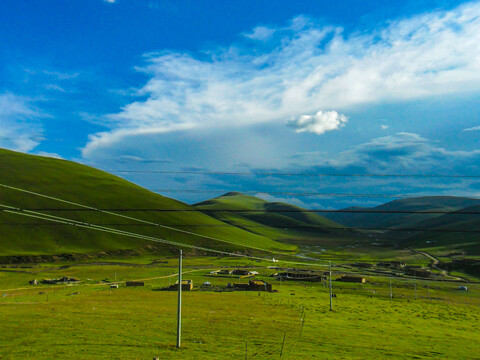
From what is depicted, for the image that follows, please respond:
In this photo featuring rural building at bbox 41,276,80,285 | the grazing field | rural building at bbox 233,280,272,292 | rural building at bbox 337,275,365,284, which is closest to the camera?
the grazing field

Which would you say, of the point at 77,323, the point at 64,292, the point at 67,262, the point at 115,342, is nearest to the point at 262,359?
the point at 115,342

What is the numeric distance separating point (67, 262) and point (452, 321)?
17230 centimetres

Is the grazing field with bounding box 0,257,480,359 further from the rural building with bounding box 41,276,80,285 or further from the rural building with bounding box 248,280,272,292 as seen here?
the rural building with bounding box 41,276,80,285

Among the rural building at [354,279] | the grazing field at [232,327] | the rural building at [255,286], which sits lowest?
the rural building at [354,279]

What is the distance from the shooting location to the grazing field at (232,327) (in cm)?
4056

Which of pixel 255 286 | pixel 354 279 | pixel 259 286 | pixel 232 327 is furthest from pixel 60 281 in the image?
pixel 354 279

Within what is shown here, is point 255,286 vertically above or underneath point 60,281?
underneath

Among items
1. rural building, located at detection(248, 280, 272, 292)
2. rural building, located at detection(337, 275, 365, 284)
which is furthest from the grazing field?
rural building, located at detection(337, 275, 365, 284)

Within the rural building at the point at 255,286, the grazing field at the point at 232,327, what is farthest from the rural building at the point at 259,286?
the grazing field at the point at 232,327

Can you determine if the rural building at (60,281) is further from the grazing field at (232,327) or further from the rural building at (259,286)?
the rural building at (259,286)

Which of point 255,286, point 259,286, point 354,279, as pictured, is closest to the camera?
point 259,286

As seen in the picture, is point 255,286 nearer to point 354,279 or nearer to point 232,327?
point 354,279

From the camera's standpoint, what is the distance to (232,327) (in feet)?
177

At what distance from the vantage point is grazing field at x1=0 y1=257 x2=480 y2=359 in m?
40.6
